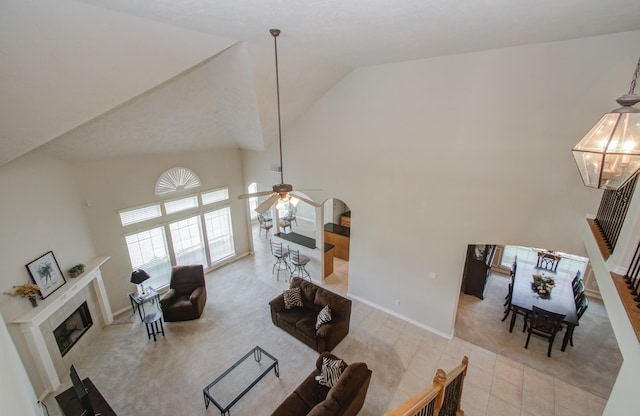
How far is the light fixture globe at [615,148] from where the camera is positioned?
2013 mm

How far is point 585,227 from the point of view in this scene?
13.8 feet

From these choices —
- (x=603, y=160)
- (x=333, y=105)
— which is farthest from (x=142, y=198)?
(x=603, y=160)

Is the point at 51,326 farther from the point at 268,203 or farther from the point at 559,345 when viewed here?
the point at 559,345

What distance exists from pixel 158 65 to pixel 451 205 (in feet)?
17.0

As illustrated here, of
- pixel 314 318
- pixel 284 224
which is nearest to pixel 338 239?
pixel 284 224

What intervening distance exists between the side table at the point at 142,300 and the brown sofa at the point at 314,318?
295 cm

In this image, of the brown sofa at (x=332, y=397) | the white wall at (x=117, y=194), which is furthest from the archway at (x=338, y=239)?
the white wall at (x=117, y=194)

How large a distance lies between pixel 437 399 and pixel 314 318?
3.48 meters

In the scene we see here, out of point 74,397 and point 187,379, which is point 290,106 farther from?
point 74,397

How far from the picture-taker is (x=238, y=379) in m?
4.96

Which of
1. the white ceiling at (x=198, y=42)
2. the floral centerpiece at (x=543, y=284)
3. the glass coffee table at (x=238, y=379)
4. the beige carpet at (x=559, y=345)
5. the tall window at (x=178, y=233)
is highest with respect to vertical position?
the white ceiling at (x=198, y=42)

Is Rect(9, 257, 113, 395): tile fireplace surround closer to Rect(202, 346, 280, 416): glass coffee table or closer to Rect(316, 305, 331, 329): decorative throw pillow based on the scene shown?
Rect(202, 346, 280, 416): glass coffee table

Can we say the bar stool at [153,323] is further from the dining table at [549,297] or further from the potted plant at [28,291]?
the dining table at [549,297]

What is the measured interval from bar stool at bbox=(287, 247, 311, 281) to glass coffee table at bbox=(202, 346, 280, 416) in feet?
9.72
